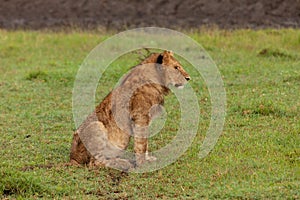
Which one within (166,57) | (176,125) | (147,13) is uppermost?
(147,13)

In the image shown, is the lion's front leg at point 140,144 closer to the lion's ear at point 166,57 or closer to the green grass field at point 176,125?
the green grass field at point 176,125

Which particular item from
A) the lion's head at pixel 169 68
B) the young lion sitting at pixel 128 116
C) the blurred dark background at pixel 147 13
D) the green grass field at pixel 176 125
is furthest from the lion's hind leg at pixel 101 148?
the blurred dark background at pixel 147 13

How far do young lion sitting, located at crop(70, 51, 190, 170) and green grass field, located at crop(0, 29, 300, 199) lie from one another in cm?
20

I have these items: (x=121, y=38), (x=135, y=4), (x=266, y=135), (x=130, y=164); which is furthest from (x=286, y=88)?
(x=135, y=4)

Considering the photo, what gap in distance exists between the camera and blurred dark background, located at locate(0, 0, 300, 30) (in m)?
21.7

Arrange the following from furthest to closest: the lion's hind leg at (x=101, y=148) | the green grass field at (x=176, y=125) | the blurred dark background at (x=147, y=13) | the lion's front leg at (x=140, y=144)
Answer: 1. the blurred dark background at (x=147, y=13)
2. the lion's front leg at (x=140, y=144)
3. the lion's hind leg at (x=101, y=148)
4. the green grass field at (x=176, y=125)

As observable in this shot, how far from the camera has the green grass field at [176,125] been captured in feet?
23.3

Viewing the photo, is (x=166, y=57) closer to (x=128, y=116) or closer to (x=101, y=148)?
(x=128, y=116)

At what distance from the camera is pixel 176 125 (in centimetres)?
982

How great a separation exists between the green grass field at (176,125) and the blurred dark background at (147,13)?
4846mm

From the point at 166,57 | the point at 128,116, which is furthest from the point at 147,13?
the point at 128,116

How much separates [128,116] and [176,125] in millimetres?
1982

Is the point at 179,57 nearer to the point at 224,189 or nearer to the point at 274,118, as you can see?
the point at 274,118

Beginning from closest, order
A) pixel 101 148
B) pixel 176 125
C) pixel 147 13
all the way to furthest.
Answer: pixel 101 148, pixel 176 125, pixel 147 13
